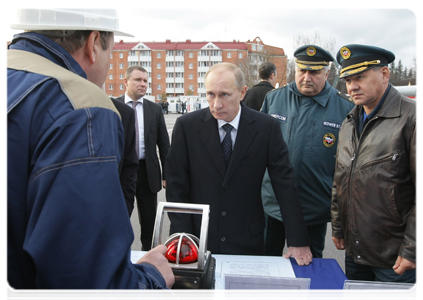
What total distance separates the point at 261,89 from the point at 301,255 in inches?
142

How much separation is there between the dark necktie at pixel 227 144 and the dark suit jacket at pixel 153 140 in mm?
1884

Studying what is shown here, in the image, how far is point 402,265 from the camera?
185 centimetres

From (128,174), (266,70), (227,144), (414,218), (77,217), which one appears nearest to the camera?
(77,217)

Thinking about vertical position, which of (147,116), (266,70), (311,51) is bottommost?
(147,116)

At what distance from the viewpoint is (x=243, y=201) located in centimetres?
226

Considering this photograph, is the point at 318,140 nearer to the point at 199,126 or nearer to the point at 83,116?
the point at 199,126

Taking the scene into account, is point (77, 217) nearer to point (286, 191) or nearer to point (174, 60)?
point (286, 191)

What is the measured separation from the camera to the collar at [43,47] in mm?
992

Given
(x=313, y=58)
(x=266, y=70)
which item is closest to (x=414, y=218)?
(x=313, y=58)

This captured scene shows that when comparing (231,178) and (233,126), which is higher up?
(233,126)

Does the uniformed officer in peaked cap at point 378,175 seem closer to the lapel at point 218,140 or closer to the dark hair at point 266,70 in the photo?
the lapel at point 218,140

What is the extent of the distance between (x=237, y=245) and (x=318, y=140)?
1201 mm

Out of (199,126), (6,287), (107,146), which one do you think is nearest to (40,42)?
(107,146)

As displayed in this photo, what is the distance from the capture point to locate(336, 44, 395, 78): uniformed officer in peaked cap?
85.9 inches
